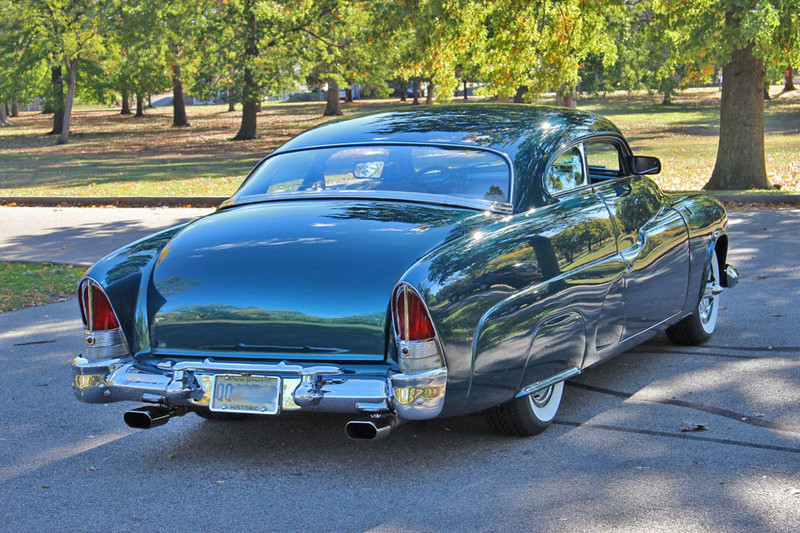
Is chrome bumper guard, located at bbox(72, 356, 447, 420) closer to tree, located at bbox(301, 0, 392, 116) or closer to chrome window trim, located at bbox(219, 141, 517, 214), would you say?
chrome window trim, located at bbox(219, 141, 517, 214)

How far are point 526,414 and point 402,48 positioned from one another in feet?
85.7

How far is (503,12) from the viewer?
1548 cm

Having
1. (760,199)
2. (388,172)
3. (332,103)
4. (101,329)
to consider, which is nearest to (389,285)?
(388,172)

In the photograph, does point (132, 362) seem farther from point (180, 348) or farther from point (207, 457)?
point (207, 457)

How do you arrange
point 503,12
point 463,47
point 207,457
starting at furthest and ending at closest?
1. point 463,47
2. point 503,12
3. point 207,457

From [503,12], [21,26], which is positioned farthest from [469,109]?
[21,26]

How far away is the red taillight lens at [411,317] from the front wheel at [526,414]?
0.82 meters

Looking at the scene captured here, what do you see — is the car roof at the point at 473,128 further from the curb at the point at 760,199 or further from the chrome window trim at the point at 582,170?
the curb at the point at 760,199

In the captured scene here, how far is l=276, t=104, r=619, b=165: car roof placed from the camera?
5.05 meters

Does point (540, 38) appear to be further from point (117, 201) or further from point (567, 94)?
point (567, 94)

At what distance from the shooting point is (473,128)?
5211 millimetres

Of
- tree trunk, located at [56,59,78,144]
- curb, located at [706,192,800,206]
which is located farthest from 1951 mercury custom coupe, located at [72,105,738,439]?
tree trunk, located at [56,59,78,144]

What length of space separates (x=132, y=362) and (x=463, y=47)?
45.0 ft

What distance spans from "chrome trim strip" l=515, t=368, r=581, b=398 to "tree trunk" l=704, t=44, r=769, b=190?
12235 mm
